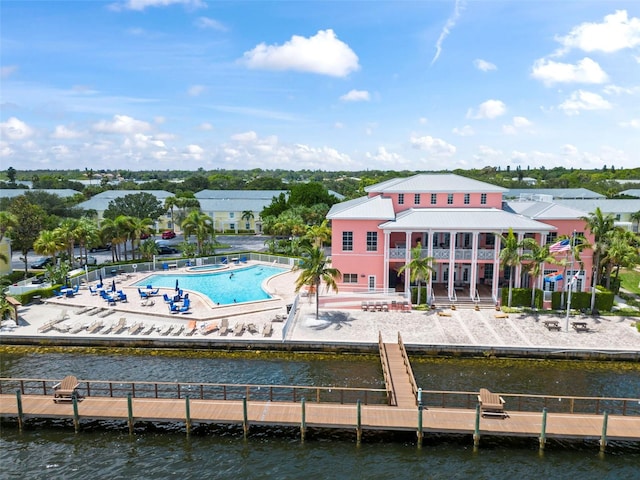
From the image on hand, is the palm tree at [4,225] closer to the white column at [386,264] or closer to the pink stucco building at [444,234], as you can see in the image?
the pink stucco building at [444,234]

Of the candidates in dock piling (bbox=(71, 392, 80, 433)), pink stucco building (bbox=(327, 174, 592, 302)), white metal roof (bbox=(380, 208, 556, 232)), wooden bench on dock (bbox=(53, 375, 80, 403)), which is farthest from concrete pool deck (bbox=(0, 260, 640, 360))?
dock piling (bbox=(71, 392, 80, 433))

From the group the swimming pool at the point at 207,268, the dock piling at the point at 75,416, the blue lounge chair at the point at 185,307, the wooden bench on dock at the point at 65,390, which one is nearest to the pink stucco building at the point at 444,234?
the blue lounge chair at the point at 185,307

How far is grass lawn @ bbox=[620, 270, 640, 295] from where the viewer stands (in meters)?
43.6

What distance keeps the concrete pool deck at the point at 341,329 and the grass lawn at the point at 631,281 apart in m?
11.3

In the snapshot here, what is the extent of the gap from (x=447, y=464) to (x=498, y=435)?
2892 mm

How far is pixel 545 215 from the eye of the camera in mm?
39000

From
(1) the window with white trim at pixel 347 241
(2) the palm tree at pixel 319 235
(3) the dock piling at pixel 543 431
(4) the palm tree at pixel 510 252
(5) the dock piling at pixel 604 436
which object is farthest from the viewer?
(2) the palm tree at pixel 319 235

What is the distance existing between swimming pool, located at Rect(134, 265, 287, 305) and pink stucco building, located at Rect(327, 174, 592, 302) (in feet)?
31.5

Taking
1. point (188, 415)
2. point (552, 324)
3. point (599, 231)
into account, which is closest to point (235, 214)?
Answer: point (599, 231)

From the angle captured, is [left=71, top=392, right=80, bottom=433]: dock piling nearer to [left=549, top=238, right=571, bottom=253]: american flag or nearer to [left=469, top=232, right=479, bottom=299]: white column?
[left=469, top=232, right=479, bottom=299]: white column

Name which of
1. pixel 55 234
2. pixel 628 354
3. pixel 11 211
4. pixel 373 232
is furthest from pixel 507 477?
pixel 11 211

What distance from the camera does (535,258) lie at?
34812 mm

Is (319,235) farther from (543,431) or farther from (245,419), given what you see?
(543,431)

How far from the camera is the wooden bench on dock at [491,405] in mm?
21109
